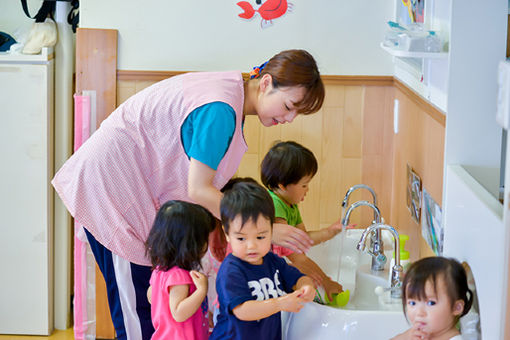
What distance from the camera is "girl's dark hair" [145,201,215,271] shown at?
1982 millimetres

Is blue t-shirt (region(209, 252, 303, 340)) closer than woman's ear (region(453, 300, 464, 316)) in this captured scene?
No

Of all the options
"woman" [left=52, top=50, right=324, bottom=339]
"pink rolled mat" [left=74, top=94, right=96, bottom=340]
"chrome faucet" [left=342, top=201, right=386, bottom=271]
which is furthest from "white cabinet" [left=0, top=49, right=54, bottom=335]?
"chrome faucet" [left=342, top=201, right=386, bottom=271]

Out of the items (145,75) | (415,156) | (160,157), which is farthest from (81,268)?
(415,156)

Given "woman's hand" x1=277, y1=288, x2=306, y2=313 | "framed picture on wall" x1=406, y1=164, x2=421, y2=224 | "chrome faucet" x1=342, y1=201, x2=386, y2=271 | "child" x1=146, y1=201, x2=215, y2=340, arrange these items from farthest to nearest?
"framed picture on wall" x1=406, y1=164, x2=421, y2=224, "chrome faucet" x1=342, y1=201, x2=386, y2=271, "child" x1=146, y1=201, x2=215, y2=340, "woman's hand" x1=277, y1=288, x2=306, y2=313

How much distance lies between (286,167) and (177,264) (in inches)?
21.3

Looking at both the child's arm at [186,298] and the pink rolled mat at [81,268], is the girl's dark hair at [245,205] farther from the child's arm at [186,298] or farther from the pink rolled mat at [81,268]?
the pink rolled mat at [81,268]

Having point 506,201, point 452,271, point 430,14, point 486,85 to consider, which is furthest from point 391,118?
point 506,201

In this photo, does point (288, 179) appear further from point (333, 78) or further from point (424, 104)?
point (333, 78)

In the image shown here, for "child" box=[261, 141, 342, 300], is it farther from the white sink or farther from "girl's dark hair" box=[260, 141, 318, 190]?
the white sink

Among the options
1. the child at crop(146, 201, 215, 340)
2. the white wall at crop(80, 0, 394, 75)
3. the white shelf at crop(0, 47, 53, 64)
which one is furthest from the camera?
the white shelf at crop(0, 47, 53, 64)

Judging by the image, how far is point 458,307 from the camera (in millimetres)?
1489

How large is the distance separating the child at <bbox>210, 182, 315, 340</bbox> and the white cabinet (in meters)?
1.55

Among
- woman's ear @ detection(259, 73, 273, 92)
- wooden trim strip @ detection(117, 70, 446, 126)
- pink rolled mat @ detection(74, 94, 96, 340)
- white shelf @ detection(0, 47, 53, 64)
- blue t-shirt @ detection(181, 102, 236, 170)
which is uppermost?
woman's ear @ detection(259, 73, 273, 92)

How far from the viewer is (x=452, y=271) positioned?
1.48 meters
